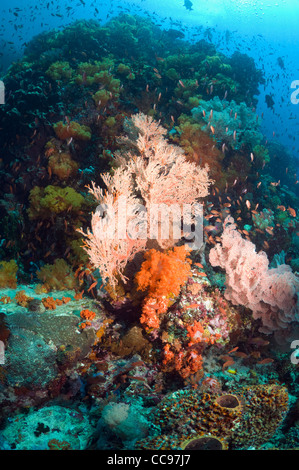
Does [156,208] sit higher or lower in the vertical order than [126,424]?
higher

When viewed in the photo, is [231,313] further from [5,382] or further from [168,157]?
[5,382]

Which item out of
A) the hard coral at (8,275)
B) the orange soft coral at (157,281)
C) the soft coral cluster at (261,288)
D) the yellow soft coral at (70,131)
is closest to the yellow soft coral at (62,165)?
the yellow soft coral at (70,131)

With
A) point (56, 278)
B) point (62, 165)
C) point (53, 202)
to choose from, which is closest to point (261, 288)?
point (56, 278)

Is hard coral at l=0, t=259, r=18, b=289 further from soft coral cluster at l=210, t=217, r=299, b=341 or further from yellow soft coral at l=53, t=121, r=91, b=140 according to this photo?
yellow soft coral at l=53, t=121, r=91, b=140

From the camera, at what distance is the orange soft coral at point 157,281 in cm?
417

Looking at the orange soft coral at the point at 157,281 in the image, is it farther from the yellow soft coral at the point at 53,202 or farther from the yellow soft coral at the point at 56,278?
the yellow soft coral at the point at 53,202

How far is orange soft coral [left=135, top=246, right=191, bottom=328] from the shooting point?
4168 millimetres

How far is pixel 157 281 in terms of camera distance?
4.23m

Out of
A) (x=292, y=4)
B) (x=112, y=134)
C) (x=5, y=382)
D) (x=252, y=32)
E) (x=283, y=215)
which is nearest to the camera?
(x=5, y=382)

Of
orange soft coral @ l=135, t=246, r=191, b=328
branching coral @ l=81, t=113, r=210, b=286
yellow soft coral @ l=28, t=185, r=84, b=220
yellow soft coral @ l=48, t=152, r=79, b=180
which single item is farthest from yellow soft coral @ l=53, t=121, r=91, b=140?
orange soft coral @ l=135, t=246, r=191, b=328

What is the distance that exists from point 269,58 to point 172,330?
126 meters

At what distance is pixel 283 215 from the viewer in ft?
32.1

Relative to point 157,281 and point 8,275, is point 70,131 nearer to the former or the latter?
point 8,275

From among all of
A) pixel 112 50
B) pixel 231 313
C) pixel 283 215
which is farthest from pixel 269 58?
pixel 231 313
